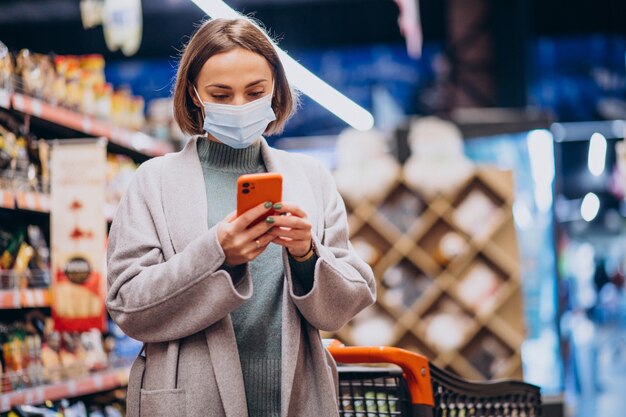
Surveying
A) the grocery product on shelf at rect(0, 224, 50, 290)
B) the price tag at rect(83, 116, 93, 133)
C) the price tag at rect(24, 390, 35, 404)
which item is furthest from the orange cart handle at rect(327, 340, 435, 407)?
the price tag at rect(83, 116, 93, 133)

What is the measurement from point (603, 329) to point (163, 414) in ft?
58.4

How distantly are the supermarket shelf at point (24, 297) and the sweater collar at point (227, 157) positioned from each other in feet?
6.72

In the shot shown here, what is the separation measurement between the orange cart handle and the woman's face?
85 cm

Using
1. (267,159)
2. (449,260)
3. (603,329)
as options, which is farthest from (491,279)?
(603,329)

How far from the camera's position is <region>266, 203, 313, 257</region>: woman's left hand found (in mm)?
1642

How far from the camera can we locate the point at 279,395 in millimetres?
1762

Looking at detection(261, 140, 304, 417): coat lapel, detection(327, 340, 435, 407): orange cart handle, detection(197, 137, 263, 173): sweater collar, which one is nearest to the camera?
detection(261, 140, 304, 417): coat lapel

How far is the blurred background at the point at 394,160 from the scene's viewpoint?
423 cm

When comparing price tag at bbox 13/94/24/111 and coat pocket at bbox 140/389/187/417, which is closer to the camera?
coat pocket at bbox 140/389/187/417

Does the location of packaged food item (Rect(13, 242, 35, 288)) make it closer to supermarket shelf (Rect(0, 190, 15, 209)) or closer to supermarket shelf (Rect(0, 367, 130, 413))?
supermarket shelf (Rect(0, 190, 15, 209))

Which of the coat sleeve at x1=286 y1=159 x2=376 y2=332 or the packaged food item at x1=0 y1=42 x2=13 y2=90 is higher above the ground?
the packaged food item at x1=0 y1=42 x2=13 y2=90

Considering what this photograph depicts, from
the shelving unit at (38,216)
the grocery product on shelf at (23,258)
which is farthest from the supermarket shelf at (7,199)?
the grocery product on shelf at (23,258)

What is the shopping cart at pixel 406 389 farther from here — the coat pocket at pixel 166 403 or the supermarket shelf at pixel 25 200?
the supermarket shelf at pixel 25 200

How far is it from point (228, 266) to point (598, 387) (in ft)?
29.0
